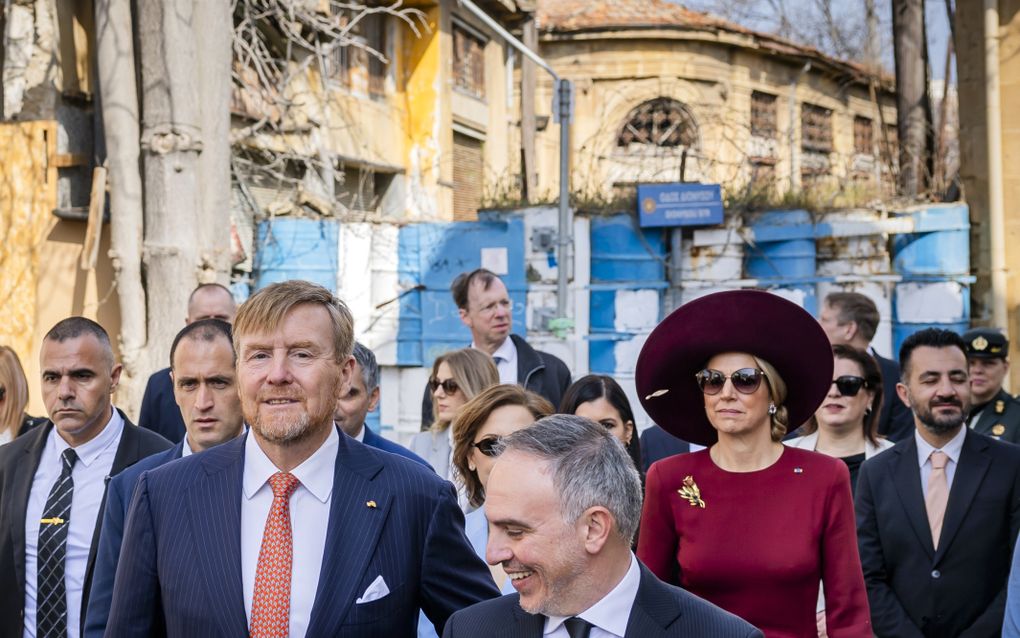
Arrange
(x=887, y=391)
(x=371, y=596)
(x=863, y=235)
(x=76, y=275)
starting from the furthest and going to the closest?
(x=863, y=235)
(x=76, y=275)
(x=887, y=391)
(x=371, y=596)

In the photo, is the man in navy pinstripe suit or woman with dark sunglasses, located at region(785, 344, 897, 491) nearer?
the man in navy pinstripe suit

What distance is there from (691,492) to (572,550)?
4.26 ft

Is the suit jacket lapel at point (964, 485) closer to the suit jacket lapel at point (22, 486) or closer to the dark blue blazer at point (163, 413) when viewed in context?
the suit jacket lapel at point (22, 486)

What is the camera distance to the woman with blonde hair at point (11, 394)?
5.93m

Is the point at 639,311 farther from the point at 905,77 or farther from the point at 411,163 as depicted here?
the point at 411,163

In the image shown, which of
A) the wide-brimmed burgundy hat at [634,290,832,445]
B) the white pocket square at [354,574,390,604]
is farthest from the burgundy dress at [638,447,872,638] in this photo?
the white pocket square at [354,574,390,604]

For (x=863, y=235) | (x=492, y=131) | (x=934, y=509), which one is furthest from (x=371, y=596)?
(x=492, y=131)

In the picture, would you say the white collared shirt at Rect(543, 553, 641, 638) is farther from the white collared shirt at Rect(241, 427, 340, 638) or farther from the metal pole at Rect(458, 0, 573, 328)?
the metal pole at Rect(458, 0, 573, 328)

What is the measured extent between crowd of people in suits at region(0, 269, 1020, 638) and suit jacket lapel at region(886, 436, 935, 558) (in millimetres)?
11

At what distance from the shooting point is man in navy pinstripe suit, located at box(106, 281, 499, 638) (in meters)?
2.76

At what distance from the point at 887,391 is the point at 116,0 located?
7.06 m

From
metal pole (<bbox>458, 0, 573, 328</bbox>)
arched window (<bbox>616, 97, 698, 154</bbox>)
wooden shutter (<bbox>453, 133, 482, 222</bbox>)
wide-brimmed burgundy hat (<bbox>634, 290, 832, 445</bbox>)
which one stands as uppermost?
arched window (<bbox>616, 97, 698, 154</bbox>)

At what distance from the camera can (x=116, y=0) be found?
380 inches

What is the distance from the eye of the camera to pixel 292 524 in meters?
2.86
